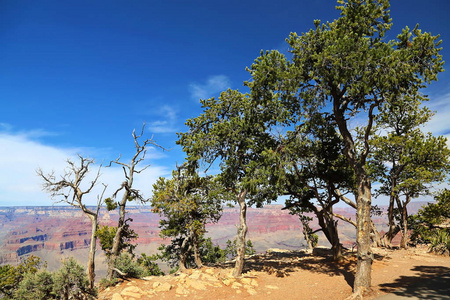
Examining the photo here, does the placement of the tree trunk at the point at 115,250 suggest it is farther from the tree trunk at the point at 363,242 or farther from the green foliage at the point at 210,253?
the green foliage at the point at 210,253

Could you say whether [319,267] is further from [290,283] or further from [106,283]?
[106,283]

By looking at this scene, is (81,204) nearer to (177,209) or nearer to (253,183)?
(177,209)

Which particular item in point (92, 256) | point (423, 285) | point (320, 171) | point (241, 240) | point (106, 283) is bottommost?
point (106, 283)

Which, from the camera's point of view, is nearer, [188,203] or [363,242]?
[363,242]

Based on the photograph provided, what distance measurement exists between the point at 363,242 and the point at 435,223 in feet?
60.8

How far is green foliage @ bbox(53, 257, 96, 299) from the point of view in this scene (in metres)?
12.5

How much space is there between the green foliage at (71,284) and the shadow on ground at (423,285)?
1464cm

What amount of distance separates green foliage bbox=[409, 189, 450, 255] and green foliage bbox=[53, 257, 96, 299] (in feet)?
82.7

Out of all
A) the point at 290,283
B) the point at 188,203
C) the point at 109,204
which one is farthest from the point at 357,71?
the point at 109,204

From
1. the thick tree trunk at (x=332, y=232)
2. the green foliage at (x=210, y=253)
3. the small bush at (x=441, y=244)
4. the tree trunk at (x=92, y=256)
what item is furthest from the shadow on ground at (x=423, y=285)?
the green foliage at (x=210, y=253)

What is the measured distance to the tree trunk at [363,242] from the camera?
11000 millimetres

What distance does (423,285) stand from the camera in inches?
423

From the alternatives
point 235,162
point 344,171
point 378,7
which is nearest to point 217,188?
point 235,162

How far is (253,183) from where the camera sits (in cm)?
1363
